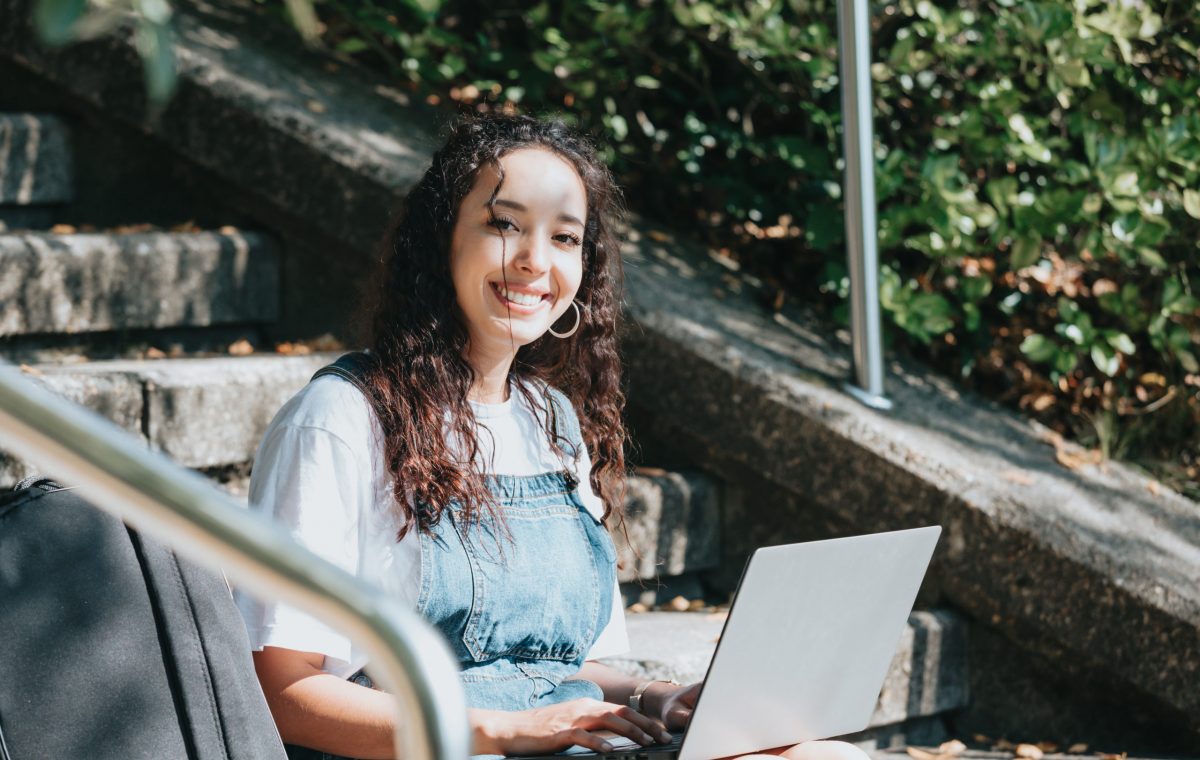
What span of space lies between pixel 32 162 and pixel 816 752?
2615mm

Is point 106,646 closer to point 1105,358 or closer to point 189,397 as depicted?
point 189,397

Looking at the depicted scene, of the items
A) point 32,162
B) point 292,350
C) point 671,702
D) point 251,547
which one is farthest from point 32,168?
point 251,547

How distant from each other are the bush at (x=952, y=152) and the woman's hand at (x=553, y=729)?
6.09ft

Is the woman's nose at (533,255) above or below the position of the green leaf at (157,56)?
below

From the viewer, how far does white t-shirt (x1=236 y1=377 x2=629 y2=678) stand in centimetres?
183

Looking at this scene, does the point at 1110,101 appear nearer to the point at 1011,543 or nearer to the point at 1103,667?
the point at 1011,543

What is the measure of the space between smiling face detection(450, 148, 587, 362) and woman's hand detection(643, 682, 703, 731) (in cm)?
58

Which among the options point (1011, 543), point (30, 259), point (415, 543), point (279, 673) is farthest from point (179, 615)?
point (1011, 543)

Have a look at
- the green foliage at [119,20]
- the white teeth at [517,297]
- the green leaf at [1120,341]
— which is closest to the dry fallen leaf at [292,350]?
the white teeth at [517,297]

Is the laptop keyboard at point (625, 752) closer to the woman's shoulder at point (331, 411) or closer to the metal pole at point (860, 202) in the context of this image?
the woman's shoulder at point (331, 411)

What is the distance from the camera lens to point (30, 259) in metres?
3.05

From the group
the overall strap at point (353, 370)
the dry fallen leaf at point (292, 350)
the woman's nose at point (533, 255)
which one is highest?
the woman's nose at point (533, 255)

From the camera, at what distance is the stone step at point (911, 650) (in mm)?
2939

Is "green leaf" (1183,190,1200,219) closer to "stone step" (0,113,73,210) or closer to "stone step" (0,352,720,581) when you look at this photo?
"stone step" (0,352,720,581)
